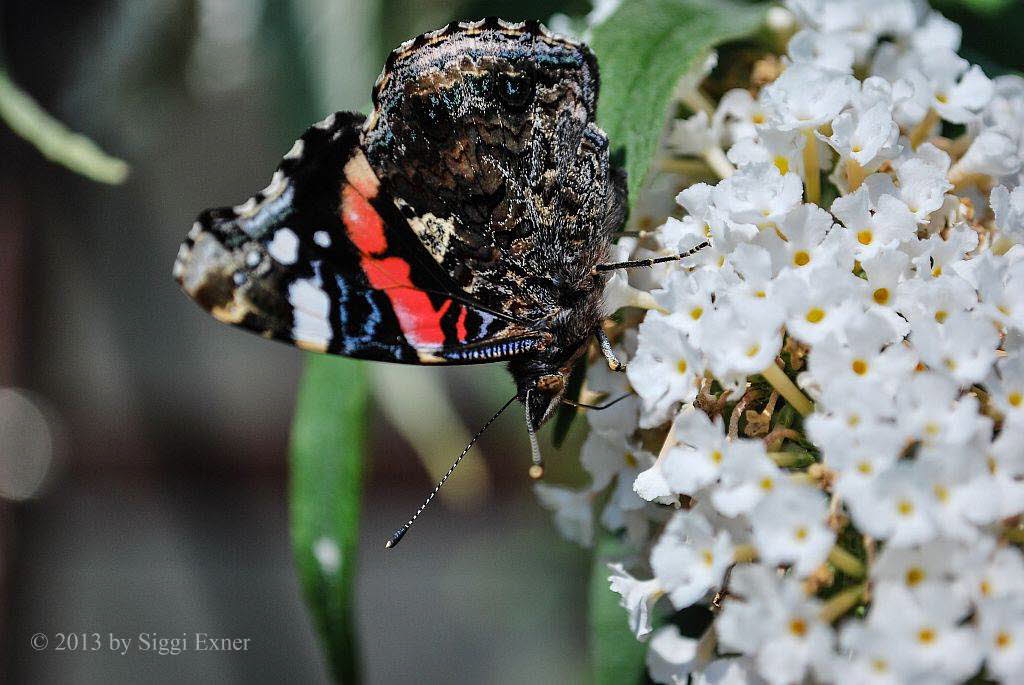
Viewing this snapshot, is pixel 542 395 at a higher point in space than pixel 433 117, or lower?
lower

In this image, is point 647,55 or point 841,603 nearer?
point 841,603

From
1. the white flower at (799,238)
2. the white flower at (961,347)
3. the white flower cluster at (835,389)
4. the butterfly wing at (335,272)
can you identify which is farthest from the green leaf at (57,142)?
the white flower at (961,347)

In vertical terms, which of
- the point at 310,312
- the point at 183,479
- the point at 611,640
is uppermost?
the point at 310,312

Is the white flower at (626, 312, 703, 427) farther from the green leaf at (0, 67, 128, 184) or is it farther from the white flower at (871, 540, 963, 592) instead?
the green leaf at (0, 67, 128, 184)

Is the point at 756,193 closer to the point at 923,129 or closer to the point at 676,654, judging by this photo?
the point at 923,129

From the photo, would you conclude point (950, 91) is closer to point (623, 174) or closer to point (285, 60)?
point (623, 174)

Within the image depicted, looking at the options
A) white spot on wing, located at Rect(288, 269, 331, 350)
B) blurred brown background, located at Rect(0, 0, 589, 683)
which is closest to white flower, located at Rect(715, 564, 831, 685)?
white spot on wing, located at Rect(288, 269, 331, 350)

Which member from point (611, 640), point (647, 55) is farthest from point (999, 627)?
point (647, 55)
